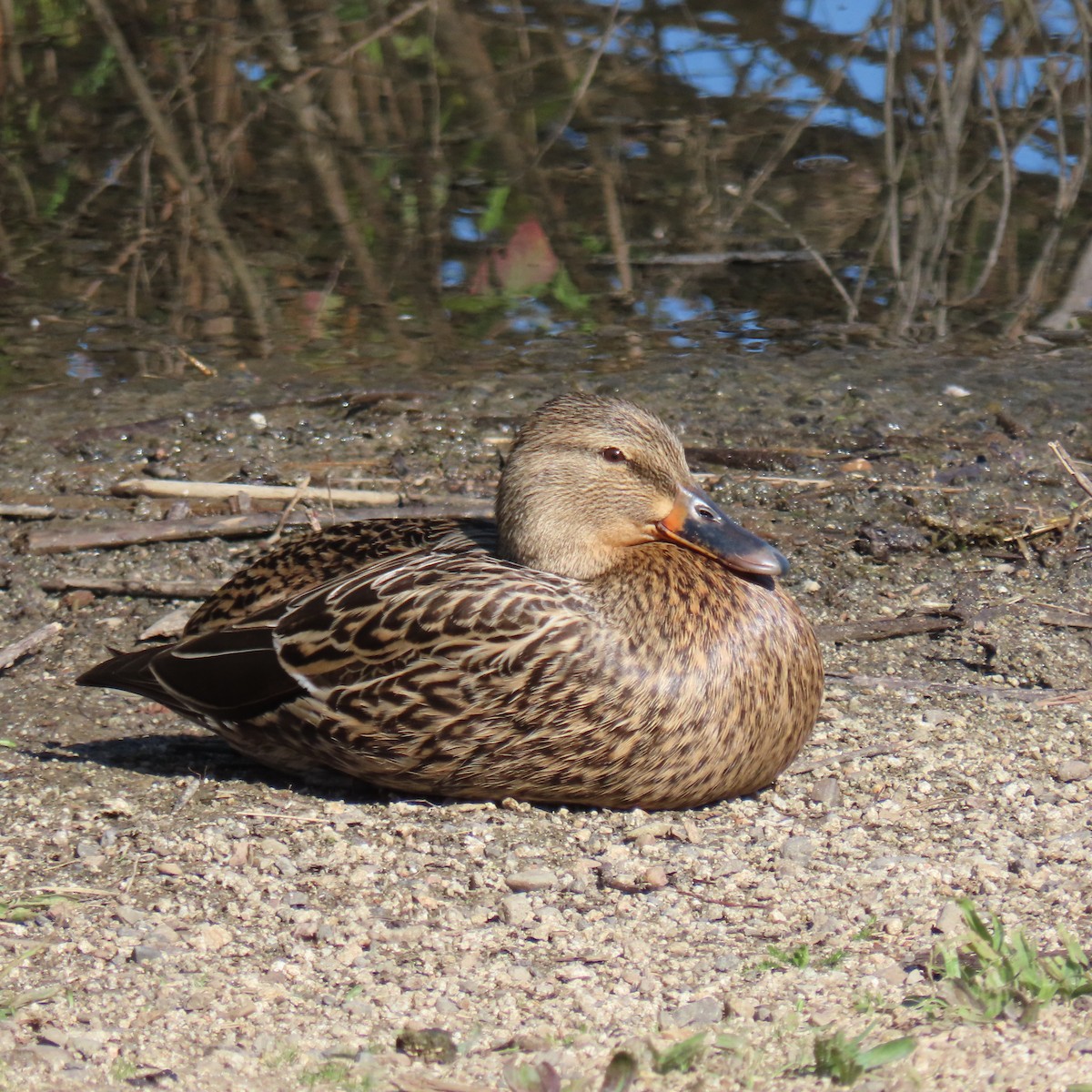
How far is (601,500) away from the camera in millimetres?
4156

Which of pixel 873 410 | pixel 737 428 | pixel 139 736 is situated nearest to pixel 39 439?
pixel 139 736

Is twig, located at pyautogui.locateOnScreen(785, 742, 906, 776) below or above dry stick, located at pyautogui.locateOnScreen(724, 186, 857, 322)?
below

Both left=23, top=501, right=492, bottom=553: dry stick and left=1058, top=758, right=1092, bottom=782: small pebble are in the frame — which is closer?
left=1058, top=758, right=1092, bottom=782: small pebble

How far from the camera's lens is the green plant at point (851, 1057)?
8.55 ft

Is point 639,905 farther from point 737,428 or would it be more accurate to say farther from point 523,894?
point 737,428

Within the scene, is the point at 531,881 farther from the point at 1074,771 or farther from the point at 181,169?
the point at 181,169

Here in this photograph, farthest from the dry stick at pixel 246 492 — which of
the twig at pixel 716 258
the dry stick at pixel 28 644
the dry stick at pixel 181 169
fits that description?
the twig at pixel 716 258

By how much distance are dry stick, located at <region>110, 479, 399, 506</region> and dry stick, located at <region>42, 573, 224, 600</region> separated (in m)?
0.49

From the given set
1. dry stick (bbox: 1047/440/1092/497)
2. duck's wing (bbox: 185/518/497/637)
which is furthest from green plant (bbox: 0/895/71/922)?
dry stick (bbox: 1047/440/1092/497)

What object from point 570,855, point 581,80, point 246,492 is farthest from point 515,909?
point 581,80

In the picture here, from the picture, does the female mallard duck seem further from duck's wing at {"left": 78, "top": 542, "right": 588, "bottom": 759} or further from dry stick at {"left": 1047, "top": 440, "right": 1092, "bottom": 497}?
dry stick at {"left": 1047, "top": 440, "right": 1092, "bottom": 497}

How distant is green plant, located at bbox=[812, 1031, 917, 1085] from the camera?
2605 millimetres

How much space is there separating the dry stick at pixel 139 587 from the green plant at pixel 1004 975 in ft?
9.33

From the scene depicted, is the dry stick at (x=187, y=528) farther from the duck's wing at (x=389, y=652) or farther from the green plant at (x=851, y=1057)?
the green plant at (x=851, y=1057)
